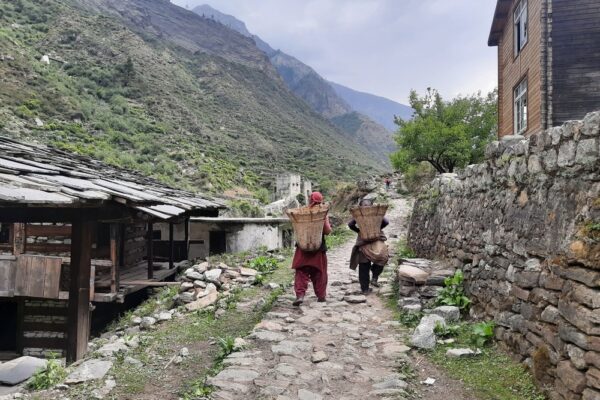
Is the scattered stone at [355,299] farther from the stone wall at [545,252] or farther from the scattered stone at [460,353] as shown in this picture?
the scattered stone at [460,353]

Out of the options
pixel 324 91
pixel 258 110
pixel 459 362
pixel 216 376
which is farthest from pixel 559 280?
pixel 324 91

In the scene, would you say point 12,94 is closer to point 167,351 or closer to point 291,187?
point 291,187

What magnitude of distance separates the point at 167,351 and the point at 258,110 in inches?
2779

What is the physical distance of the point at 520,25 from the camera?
12.8 metres

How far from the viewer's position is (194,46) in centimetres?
11038

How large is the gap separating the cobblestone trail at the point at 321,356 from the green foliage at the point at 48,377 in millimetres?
1670

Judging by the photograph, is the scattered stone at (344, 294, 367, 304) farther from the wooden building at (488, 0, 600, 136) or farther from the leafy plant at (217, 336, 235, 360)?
the wooden building at (488, 0, 600, 136)

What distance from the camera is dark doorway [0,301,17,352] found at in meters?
9.72

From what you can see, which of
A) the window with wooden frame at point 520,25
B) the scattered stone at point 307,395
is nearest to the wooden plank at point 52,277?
the scattered stone at point 307,395

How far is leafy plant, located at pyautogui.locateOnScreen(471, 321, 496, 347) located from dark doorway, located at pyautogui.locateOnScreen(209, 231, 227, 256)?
1149cm

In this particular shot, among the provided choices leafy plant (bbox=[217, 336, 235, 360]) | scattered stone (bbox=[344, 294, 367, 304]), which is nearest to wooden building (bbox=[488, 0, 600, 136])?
scattered stone (bbox=[344, 294, 367, 304])

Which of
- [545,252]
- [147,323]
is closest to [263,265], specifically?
[147,323]

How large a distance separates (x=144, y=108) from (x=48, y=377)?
165 feet

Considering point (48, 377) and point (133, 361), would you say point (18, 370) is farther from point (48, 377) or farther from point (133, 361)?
point (133, 361)
